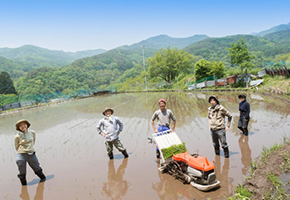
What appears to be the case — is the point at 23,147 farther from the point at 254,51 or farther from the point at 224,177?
the point at 254,51

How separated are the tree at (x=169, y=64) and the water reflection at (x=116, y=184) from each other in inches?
1392

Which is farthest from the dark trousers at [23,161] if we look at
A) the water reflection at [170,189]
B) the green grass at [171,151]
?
the green grass at [171,151]

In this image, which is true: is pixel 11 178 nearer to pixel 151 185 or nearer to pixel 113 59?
pixel 151 185

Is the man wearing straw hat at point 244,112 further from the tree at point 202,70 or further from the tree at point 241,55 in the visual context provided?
the tree at point 202,70

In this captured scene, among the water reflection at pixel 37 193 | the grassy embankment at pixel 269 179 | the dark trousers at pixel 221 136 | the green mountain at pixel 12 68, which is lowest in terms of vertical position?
the water reflection at pixel 37 193

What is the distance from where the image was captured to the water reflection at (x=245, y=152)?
169 inches

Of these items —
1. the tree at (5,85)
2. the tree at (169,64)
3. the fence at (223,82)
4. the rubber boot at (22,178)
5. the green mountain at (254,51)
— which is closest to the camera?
the rubber boot at (22,178)

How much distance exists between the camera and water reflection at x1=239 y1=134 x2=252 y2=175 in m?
4.28

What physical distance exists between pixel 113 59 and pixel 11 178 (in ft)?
424

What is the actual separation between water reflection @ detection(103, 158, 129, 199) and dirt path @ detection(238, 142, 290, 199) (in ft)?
7.19

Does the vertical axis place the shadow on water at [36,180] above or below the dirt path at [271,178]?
below

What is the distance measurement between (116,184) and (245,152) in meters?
3.23

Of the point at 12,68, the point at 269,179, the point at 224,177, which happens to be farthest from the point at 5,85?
the point at 12,68

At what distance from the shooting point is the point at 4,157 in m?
6.87
